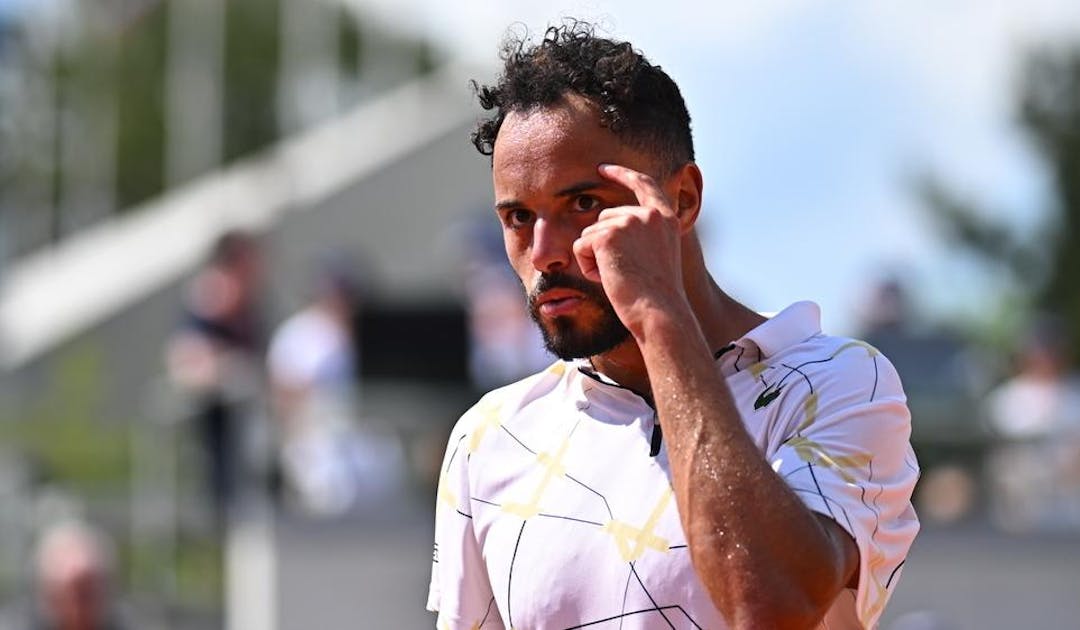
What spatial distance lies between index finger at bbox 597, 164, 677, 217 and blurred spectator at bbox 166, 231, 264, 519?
7.96 meters

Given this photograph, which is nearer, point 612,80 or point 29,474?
point 612,80

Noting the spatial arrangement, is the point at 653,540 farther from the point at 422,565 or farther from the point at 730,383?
the point at 422,565

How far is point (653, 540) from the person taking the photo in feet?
10.7

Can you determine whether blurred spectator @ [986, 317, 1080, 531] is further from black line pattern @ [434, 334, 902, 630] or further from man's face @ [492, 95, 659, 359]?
man's face @ [492, 95, 659, 359]

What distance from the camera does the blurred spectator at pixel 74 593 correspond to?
360 inches

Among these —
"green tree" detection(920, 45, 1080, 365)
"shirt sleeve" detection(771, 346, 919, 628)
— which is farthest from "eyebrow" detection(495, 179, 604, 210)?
"green tree" detection(920, 45, 1080, 365)

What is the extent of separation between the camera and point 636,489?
11.0 ft

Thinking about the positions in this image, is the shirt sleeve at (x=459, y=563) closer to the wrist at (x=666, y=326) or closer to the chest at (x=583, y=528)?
the chest at (x=583, y=528)

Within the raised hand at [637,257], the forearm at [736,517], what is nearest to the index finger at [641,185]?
the raised hand at [637,257]

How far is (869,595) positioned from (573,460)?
0.59 meters

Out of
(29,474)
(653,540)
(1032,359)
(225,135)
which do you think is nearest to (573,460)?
(653,540)

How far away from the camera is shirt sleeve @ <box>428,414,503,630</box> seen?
11.6 ft

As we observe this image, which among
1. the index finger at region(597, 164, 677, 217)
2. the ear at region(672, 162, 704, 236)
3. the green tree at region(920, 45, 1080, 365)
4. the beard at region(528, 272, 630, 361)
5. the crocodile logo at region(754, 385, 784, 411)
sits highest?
the green tree at region(920, 45, 1080, 365)

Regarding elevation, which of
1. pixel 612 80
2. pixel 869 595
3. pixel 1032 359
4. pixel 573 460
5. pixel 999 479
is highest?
pixel 1032 359
